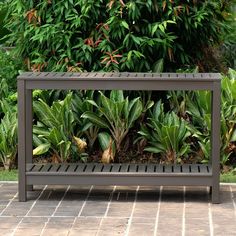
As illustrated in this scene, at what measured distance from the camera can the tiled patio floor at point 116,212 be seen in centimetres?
613

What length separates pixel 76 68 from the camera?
848 centimetres

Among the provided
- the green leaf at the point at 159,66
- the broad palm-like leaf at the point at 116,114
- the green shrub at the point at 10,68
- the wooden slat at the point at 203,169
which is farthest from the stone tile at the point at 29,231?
the green shrub at the point at 10,68

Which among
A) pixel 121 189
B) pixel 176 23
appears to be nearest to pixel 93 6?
pixel 176 23

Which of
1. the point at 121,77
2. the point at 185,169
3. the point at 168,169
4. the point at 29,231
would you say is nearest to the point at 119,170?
the point at 168,169

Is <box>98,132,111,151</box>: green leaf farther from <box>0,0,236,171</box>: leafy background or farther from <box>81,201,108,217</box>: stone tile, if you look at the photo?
<box>81,201,108,217</box>: stone tile

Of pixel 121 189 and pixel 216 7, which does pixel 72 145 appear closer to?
pixel 121 189

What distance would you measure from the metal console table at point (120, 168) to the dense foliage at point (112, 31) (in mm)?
1444

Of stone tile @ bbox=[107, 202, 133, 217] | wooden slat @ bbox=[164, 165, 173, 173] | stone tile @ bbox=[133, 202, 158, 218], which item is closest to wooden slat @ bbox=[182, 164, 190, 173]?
wooden slat @ bbox=[164, 165, 173, 173]

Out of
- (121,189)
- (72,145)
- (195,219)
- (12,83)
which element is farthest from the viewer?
(12,83)

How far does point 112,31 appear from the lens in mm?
8445

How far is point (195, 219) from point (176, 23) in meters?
2.78

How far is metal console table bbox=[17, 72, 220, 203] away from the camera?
676 cm

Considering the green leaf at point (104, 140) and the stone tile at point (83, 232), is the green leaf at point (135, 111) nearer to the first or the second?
the green leaf at point (104, 140)

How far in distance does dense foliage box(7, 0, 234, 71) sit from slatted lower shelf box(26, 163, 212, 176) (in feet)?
5.12
